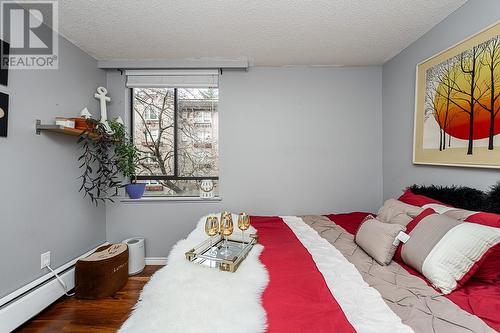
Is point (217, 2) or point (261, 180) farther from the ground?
point (217, 2)

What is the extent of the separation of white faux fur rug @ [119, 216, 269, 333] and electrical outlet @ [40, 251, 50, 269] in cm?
152

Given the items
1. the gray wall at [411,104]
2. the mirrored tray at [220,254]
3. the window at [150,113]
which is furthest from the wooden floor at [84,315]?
the gray wall at [411,104]

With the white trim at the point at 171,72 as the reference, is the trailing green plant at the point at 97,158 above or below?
below

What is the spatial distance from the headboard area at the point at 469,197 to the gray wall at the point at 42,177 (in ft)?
10.6

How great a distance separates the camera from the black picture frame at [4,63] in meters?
1.63

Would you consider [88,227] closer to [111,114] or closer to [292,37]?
[111,114]

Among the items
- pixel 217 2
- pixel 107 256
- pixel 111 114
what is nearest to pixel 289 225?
pixel 107 256

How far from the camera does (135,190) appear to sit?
2.78 m

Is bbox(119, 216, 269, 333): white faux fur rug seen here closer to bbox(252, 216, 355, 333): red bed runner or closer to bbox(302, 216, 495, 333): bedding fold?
bbox(252, 216, 355, 333): red bed runner

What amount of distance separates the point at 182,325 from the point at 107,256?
1773 millimetres

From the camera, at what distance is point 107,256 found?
2180 mm

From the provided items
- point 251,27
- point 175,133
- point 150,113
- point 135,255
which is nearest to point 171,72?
point 150,113

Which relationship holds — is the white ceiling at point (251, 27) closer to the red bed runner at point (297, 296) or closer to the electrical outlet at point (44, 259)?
the red bed runner at point (297, 296)

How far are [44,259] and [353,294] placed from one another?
8.06ft
